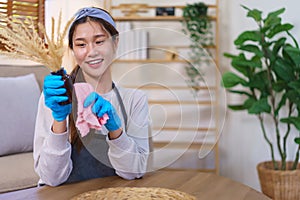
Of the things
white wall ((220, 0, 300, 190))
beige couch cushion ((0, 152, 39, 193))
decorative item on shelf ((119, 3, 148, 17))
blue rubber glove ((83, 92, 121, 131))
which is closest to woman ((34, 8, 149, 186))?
blue rubber glove ((83, 92, 121, 131))

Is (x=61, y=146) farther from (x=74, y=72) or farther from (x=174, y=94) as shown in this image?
(x=174, y=94)

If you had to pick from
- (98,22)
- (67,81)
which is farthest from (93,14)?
(67,81)

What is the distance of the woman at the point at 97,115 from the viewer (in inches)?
41.5

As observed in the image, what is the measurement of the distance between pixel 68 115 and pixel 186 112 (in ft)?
0.99

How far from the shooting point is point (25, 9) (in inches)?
129

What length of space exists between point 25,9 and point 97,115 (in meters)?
2.48

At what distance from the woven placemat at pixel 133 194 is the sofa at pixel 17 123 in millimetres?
1087

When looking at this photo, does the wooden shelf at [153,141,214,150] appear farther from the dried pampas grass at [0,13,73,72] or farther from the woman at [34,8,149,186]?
the dried pampas grass at [0,13,73,72]

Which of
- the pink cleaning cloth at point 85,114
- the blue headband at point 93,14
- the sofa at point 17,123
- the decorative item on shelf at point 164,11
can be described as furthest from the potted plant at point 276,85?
the pink cleaning cloth at point 85,114

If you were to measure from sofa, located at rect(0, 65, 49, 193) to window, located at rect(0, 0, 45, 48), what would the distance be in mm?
608

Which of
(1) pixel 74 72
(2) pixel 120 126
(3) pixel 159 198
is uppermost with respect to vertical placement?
(1) pixel 74 72

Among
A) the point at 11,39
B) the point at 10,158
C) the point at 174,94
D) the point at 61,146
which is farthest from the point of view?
the point at 10,158

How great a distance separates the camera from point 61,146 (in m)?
1.28

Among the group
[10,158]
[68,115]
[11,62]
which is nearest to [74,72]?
[68,115]
